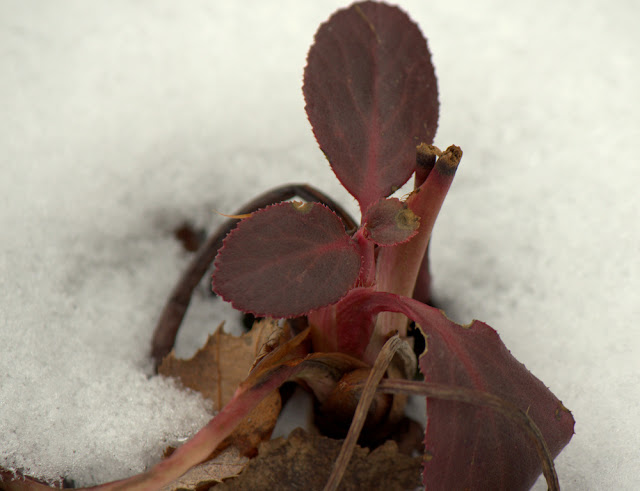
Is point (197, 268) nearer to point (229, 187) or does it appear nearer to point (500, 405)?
point (229, 187)

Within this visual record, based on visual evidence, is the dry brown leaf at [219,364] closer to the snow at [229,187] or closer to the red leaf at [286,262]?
the snow at [229,187]

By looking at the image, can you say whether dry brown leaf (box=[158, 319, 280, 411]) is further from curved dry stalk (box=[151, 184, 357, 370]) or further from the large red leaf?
the large red leaf

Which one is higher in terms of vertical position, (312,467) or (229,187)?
(229,187)

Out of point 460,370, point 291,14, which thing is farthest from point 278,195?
point 291,14

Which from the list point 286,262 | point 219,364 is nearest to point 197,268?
point 219,364

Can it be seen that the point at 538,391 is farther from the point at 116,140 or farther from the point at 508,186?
the point at 116,140

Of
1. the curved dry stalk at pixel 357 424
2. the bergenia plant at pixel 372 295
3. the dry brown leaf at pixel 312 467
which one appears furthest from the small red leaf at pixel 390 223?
the dry brown leaf at pixel 312 467
